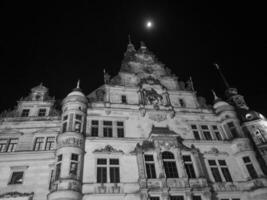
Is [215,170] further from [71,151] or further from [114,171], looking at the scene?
[71,151]

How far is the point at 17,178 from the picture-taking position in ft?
68.1

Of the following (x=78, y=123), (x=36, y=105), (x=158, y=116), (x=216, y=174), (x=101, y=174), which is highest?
(x=36, y=105)

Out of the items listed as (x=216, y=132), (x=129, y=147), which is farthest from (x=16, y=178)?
(x=216, y=132)

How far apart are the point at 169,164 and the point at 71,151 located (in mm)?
9555

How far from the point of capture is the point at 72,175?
1938 centimetres

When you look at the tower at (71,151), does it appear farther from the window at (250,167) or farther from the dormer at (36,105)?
the window at (250,167)

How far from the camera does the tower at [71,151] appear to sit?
60.4ft

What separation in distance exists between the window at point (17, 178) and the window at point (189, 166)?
619 inches

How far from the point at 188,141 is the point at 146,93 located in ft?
26.4

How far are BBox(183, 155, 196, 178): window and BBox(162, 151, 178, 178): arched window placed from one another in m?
1.34

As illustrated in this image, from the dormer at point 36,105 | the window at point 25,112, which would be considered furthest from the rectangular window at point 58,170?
the window at point 25,112

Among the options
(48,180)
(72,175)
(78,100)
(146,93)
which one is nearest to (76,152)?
(72,175)

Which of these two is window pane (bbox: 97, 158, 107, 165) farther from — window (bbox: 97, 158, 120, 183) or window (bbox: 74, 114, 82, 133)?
window (bbox: 74, 114, 82, 133)

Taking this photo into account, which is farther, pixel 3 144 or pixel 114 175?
pixel 3 144
